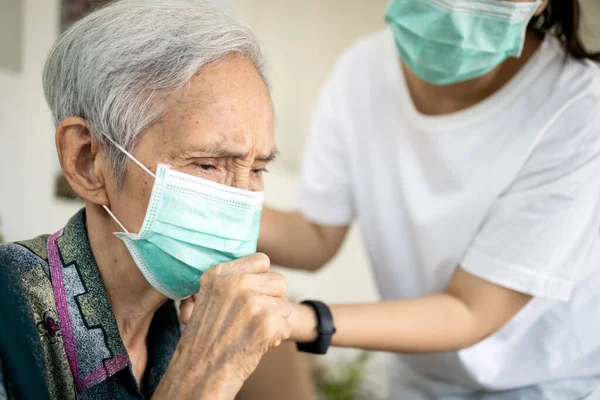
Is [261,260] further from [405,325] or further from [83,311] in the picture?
[405,325]

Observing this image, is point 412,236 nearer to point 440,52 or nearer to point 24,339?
point 440,52

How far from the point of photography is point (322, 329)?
4.60 feet

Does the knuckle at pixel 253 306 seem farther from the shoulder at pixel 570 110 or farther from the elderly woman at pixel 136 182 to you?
the shoulder at pixel 570 110

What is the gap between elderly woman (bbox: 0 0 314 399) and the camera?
1173 mm

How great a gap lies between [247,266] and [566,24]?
1.11 m

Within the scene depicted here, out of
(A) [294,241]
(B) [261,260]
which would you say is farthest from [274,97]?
(B) [261,260]

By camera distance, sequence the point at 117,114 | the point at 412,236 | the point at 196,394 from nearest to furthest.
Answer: the point at 196,394 < the point at 117,114 < the point at 412,236

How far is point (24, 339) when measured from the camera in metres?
1.12

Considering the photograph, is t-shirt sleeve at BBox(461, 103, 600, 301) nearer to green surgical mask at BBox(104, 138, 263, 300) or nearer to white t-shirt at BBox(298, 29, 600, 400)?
white t-shirt at BBox(298, 29, 600, 400)

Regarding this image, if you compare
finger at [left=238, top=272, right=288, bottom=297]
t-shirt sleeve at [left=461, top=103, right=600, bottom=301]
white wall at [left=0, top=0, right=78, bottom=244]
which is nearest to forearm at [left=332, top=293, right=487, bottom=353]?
t-shirt sleeve at [left=461, top=103, right=600, bottom=301]

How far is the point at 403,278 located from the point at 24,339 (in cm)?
113

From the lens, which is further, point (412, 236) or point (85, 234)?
point (412, 236)

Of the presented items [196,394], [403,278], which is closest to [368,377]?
[403,278]

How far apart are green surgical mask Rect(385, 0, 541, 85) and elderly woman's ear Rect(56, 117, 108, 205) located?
83 centimetres
